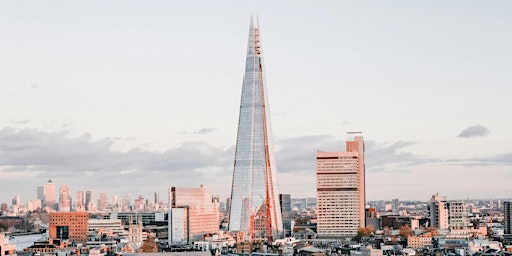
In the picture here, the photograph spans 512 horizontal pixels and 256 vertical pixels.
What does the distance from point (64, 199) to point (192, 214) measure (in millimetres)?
57156

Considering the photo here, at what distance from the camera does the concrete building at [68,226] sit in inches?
3792

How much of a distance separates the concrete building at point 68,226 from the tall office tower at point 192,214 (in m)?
7.25

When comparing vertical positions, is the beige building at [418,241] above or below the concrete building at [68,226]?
below

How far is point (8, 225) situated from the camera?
422 feet

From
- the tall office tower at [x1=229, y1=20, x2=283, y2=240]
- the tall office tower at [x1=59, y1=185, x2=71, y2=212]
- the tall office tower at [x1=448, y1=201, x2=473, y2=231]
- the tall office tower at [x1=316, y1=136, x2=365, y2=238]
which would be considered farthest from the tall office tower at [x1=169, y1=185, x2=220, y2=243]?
the tall office tower at [x1=59, y1=185, x2=71, y2=212]

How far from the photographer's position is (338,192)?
11069 centimetres

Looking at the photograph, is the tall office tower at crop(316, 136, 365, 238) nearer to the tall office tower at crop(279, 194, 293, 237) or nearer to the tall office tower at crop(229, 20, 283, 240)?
the tall office tower at crop(229, 20, 283, 240)

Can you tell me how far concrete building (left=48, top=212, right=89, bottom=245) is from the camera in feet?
316

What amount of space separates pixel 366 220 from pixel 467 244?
38044 millimetres

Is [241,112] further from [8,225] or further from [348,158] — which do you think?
[8,225]

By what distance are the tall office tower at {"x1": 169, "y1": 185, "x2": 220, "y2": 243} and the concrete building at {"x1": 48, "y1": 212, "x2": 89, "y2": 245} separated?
7.25m

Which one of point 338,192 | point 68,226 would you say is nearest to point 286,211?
point 338,192

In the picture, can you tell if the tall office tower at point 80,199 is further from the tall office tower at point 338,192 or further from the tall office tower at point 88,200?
the tall office tower at point 338,192

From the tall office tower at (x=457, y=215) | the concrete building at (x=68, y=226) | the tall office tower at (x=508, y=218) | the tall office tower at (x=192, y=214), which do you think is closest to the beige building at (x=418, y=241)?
the tall office tower at (x=192, y=214)
